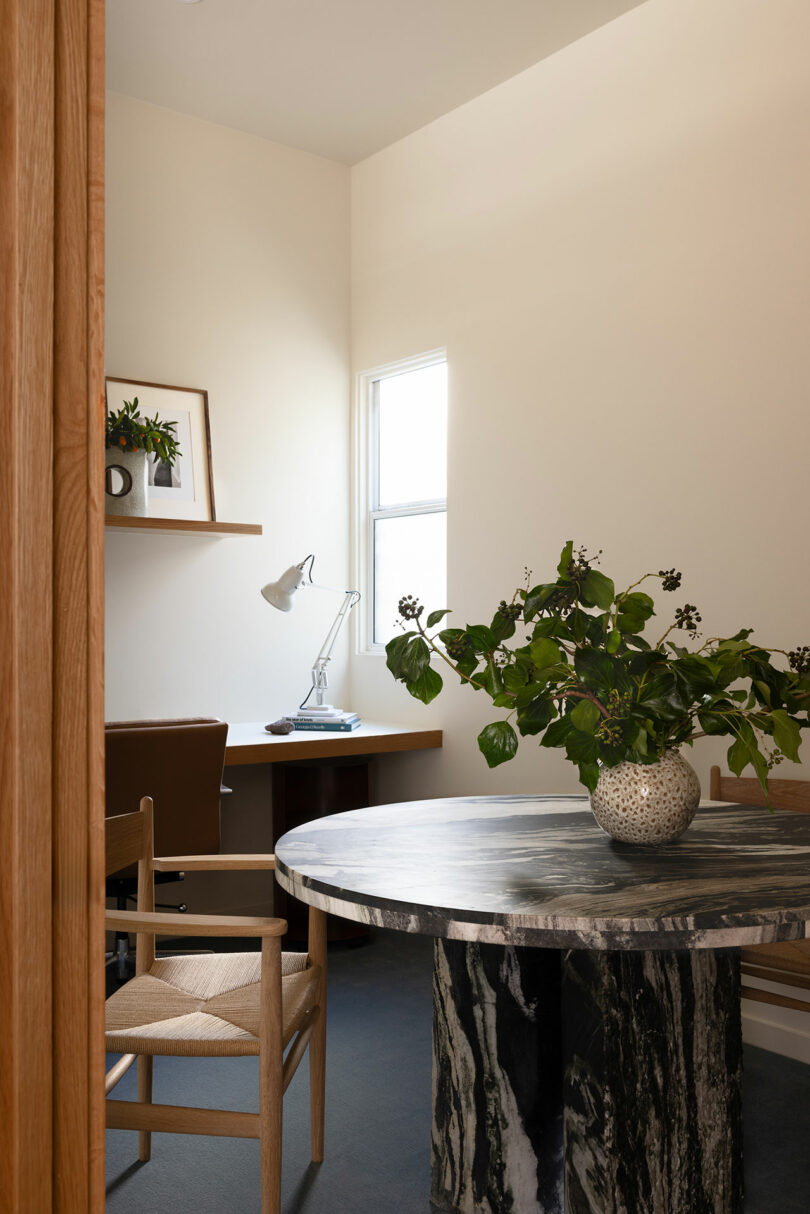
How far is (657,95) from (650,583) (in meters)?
1.52

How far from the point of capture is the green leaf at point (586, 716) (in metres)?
1.73

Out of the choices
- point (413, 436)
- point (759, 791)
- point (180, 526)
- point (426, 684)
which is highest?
point (413, 436)

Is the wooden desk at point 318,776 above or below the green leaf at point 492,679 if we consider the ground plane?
below

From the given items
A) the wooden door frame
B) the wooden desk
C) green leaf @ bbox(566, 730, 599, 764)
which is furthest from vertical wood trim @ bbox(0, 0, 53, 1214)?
the wooden desk

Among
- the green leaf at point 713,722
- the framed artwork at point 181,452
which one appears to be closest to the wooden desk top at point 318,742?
the framed artwork at point 181,452

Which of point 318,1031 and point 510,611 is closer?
point 510,611

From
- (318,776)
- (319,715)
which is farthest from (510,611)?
(319,715)

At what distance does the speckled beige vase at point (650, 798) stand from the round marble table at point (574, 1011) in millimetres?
41

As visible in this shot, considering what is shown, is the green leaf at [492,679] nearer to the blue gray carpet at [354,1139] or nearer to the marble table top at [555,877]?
the marble table top at [555,877]

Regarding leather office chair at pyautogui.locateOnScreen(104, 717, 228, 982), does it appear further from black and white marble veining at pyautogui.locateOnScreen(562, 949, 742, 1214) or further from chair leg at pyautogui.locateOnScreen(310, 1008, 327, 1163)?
black and white marble veining at pyautogui.locateOnScreen(562, 949, 742, 1214)

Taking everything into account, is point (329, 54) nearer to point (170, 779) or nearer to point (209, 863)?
point (170, 779)

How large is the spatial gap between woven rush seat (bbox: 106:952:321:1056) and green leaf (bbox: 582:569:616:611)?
0.92 meters

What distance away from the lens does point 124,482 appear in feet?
11.8

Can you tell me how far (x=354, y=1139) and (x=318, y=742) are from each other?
1462 millimetres
